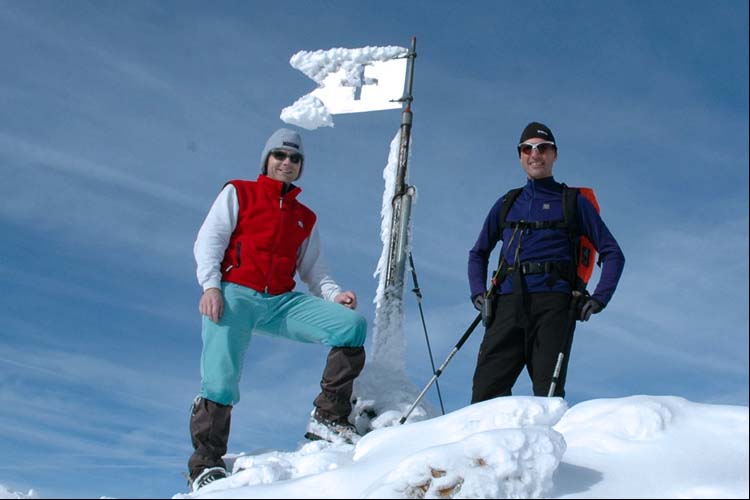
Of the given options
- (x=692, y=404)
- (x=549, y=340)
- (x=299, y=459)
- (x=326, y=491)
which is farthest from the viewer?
(x=549, y=340)

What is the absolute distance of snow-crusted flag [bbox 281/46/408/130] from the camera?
27.6 feet

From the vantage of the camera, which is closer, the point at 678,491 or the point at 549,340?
the point at 678,491

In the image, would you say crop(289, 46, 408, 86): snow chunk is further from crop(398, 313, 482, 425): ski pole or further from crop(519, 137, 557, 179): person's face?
crop(398, 313, 482, 425): ski pole

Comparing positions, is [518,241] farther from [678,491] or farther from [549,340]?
[678,491]

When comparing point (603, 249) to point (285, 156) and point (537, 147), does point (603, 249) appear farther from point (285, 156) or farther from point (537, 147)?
point (285, 156)

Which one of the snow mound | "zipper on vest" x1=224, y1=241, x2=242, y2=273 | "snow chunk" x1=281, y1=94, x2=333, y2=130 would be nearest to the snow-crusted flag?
"snow chunk" x1=281, y1=94, x2=333, y2=130

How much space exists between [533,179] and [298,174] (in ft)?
7.17

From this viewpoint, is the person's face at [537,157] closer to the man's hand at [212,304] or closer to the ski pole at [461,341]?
the ski pole at [461,341]

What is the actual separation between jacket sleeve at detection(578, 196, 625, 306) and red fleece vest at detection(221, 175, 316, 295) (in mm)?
2558

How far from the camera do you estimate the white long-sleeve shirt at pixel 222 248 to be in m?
6.38

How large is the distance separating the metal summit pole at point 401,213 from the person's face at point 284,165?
5.13 feet

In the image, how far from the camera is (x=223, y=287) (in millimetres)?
6395

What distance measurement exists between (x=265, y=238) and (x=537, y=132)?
104 inches

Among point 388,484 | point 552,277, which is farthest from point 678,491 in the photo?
A: point 552,277
